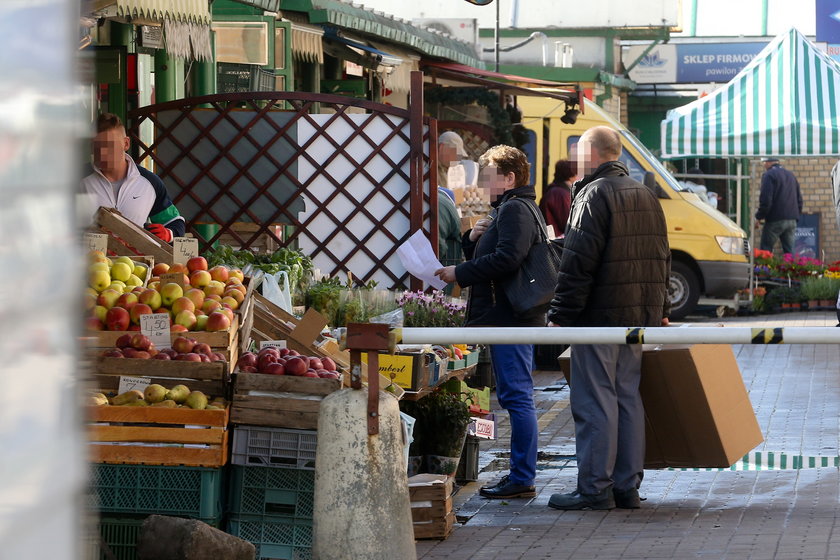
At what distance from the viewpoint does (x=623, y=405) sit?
6.71 metres

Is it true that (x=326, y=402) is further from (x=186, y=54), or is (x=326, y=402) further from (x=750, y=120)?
(x=750, y=120)

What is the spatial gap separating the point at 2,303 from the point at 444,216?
29.0 feet

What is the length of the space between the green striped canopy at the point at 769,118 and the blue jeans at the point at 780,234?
6.10 meters

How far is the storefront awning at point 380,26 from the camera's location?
1311 centimetres

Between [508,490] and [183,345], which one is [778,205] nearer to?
[508,490]

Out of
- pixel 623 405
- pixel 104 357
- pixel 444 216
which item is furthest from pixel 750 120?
pixel 104 357

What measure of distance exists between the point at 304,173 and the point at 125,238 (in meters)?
3.14

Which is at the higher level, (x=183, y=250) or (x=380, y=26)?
(x=380, y=26)

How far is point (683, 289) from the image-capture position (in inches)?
671

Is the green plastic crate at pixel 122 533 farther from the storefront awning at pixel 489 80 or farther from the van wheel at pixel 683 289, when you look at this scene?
the van wheel at pixel 683 289

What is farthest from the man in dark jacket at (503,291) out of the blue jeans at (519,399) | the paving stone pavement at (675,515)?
the paving stone pavement at (675,515)

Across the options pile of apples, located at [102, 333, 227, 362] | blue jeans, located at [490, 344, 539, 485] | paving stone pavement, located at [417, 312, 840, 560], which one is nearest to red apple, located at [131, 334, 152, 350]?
pile of apples, located at [102, 333, 227, 362]

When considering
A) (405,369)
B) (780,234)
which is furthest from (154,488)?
(780,234)

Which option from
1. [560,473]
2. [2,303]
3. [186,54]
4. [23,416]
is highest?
[186,54]
